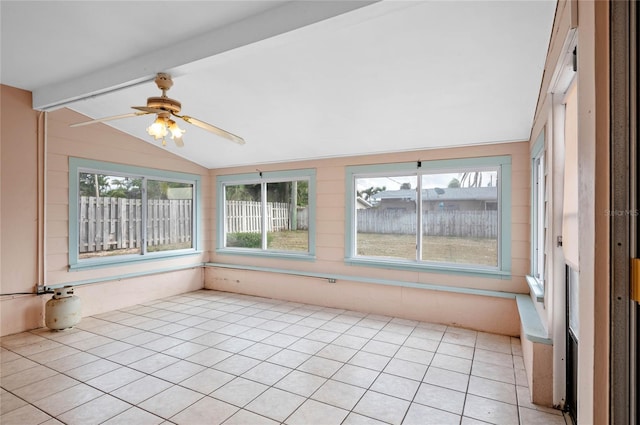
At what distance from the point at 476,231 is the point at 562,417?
2280 millimetres

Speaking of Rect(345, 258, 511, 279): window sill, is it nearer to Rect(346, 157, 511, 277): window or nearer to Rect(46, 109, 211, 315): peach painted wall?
Rect(346, 157, 511, 277): window

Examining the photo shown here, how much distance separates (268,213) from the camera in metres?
5.93

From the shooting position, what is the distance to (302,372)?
9.56ft

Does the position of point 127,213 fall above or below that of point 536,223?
above

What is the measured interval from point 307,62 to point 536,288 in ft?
9.67

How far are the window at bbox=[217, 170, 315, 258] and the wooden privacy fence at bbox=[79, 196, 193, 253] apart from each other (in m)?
0.71

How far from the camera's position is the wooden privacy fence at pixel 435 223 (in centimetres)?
414

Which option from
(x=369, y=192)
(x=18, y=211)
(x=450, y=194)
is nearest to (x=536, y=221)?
(x=450, y=194)

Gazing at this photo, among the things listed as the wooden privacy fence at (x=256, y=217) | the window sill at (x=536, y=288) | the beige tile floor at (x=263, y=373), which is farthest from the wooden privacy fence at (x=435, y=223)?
the beige tile floor at (x=263, y=373)

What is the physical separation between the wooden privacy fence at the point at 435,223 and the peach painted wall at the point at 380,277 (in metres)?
0.29

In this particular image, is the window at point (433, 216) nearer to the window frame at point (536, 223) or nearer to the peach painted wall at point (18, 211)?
the window frame at point (536, 223)

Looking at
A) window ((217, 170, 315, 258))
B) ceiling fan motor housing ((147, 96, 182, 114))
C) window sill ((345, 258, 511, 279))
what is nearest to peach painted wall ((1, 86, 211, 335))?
window ((217, 170, 315, 258))

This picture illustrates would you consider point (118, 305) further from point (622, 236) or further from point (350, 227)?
point (622, 236)

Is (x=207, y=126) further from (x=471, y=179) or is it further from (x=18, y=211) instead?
(x=471, y=179)
